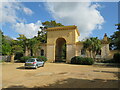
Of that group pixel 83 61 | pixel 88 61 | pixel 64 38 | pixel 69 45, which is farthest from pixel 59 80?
pixel 64 38

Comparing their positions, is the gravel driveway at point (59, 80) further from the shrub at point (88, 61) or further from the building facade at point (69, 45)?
the building facade at point (69, 45)

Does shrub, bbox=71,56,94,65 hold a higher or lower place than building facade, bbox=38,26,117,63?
lower

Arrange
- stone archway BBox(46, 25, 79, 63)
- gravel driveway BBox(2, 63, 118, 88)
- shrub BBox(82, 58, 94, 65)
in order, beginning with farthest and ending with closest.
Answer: stone archway BBox(46, 25, 79, 63)
shrub BBox(82, 58, 94, 65)
gravel driveway BBox(2, 63, 118, 88)

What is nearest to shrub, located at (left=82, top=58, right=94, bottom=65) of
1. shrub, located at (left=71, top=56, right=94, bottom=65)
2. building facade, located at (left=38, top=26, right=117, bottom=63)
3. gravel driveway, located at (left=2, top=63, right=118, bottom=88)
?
→ shrub, located at (left=71, top=56, right=94, bottom=65)

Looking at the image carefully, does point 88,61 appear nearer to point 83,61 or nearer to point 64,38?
point 83,61

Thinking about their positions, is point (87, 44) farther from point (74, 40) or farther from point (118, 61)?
point (118, 61)

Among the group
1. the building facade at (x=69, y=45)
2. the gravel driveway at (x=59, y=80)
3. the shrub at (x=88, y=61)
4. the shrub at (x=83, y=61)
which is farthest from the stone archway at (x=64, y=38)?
the gravel driveway at (x=59, y=80)

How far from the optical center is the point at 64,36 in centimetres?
2755

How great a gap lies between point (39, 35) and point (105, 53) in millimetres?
26327

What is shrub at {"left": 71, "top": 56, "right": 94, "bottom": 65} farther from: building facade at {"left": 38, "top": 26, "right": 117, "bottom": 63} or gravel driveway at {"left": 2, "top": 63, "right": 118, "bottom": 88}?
gravel driveway at {"left": 2, "top": 63, "right": 118, "bottom": 88}

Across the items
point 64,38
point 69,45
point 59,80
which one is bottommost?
point 59,80

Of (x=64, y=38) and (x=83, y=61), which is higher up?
(x=64, y=38)

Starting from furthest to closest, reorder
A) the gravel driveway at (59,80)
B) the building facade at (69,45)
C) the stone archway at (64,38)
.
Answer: the stone archway at (64,38) → the building facade at (69,45) → the gravel driveway at (59,80)

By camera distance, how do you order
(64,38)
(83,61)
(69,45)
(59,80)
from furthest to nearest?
(64,38), (69,45), (83,61), (59,80)
